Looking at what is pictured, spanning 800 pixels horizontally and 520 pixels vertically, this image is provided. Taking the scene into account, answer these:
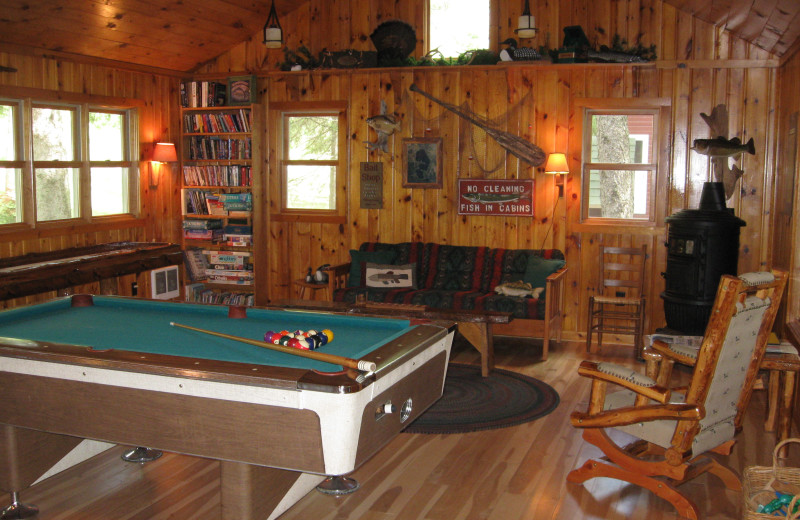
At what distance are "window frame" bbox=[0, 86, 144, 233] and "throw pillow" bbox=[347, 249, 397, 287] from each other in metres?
2.40

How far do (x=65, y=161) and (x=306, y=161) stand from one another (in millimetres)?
2392

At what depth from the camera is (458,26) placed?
771 centimetres

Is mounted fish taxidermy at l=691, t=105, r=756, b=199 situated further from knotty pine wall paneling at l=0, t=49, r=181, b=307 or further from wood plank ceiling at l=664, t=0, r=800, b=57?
knotty pine wall paneling at l=0, t=49, r=181, b=307

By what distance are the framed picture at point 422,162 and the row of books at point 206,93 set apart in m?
2.14

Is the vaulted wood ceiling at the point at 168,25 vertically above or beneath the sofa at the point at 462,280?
above

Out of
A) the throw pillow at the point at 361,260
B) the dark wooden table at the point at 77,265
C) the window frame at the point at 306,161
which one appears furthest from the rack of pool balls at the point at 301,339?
the window frame at the point at 306,161

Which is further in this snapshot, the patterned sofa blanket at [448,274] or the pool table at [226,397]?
the patterned sofa blanket at [448,274]

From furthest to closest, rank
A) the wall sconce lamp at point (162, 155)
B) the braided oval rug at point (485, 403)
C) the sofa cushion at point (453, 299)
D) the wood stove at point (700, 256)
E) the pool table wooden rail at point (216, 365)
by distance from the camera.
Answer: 1. the wall sconce lamp at point (162, 155)
2. the sofa cushion at point (453, 299)
3. the wood stove at point (700, 256)
4. the braided oval rug at point (485, 403)
5. the pool table wooden rail at point (216, 365)

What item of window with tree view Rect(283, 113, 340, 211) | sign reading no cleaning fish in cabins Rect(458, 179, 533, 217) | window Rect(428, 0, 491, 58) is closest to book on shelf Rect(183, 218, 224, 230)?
window with tree view Rect(283, 113, 340, 211)

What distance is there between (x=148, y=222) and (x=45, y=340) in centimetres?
506

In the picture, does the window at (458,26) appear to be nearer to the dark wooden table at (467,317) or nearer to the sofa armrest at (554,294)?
the sofa armrest at (554,294)

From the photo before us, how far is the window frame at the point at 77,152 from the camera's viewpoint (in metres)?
6.68

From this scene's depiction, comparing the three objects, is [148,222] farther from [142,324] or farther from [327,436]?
[327,436]

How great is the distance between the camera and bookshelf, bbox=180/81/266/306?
8320 mm
